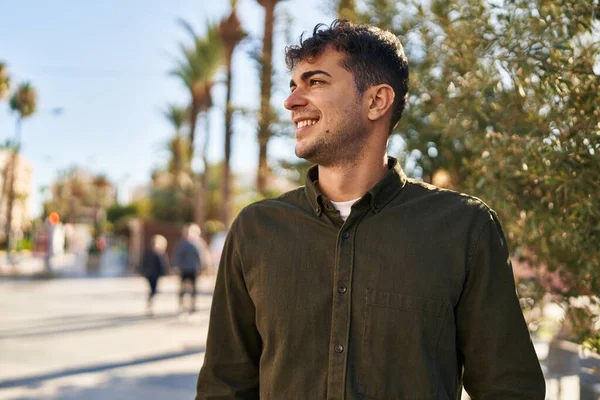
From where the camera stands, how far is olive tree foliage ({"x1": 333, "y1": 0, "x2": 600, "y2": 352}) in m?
3.08

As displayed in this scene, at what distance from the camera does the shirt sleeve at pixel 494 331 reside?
2.01m

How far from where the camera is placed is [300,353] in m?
2.09

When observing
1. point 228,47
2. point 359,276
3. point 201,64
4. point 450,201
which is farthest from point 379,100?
point 201,64

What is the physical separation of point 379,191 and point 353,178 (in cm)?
12

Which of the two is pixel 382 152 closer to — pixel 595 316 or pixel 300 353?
pixel 300 353

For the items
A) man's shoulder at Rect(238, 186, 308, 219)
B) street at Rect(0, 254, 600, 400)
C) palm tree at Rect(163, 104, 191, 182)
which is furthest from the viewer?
palm tree at Rect(163, 104, 191, 182)

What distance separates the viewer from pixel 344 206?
2264 millimetres

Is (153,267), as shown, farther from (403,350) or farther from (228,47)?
(403,350)

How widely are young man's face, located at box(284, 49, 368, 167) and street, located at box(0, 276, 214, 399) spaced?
5.72m

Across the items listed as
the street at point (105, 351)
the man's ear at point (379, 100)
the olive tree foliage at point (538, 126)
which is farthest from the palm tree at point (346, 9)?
the man's ear at point (379, 100)

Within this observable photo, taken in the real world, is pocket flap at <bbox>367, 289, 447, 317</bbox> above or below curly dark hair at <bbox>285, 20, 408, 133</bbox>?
below

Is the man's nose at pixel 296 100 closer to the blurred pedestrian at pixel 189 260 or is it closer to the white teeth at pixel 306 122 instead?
the white teeth at pixel 306 122

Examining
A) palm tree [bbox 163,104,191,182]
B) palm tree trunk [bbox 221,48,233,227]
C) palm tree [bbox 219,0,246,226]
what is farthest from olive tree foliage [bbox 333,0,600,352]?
palm tree [bbox 163,104,191,182]

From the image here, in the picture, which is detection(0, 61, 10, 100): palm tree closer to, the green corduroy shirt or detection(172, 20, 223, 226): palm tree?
detection(172, 20, 223, 226): palm tree
